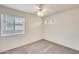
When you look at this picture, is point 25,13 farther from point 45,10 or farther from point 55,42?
point 55,42

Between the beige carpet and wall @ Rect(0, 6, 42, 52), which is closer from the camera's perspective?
the beige carpet

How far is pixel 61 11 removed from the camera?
2285 millimetres

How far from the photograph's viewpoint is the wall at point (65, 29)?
7.60 ft

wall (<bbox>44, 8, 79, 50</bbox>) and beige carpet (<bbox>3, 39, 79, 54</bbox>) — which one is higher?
wall (<bbox>44, 8, 79, 50</bbox>)

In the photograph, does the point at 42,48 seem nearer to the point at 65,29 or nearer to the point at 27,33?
the point at 27,33

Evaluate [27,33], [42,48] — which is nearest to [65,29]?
[42,48]

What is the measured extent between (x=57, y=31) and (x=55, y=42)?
0.95 ft

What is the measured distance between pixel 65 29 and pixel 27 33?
100 centimetres

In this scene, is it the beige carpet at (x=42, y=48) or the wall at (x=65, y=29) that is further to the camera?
the wall at (x=65, y=29)

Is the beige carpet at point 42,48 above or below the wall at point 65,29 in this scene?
below

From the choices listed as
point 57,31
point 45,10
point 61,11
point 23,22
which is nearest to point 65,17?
point 61,11

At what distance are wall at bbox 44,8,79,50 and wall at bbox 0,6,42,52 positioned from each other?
206 millimetres

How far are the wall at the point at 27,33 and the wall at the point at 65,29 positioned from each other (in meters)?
0.21

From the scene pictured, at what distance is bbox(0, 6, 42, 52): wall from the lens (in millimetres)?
2297
